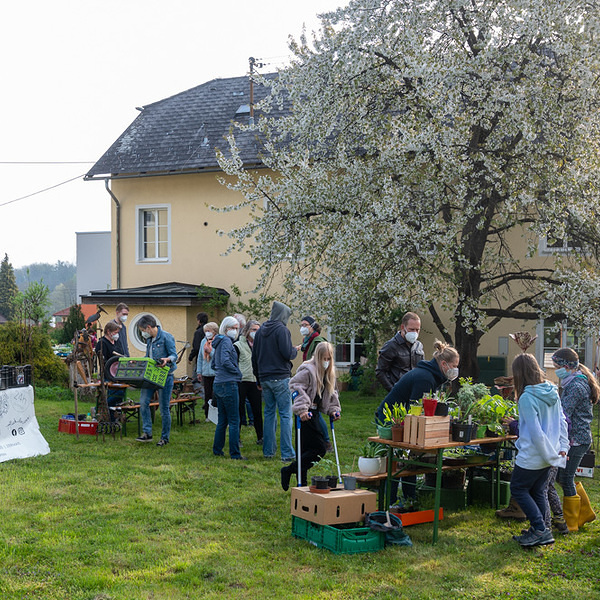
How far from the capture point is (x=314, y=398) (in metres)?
7.70

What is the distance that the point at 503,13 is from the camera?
12430mm

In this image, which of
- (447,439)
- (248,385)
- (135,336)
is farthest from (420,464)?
(135,336)

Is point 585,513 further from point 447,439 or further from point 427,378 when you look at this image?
point 427,378

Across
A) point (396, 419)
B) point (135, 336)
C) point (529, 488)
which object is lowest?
point (529, 488)

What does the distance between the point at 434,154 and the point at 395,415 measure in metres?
6.65

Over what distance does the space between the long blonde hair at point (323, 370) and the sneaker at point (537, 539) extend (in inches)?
98.2

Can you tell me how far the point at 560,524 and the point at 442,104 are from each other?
24.8 feet

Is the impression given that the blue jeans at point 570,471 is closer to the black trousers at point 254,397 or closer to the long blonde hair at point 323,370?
the long blonde hair at point 323,370

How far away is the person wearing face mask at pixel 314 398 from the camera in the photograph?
25.0 ft

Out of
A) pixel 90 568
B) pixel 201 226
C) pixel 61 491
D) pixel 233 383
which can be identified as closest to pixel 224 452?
pixel 233 383

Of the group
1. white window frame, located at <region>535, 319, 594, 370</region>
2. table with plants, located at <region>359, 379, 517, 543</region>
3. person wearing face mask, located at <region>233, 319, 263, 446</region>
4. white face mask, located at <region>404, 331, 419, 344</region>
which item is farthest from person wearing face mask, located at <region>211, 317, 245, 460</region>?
white window frame, located at <region>535, 319, 594, 370</region>

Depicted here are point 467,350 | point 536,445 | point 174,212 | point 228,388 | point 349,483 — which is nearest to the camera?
point 536,445

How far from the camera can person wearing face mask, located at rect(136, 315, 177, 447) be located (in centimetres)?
1066

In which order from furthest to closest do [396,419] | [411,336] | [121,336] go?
[121,336]
[411,336]
[396,419]
